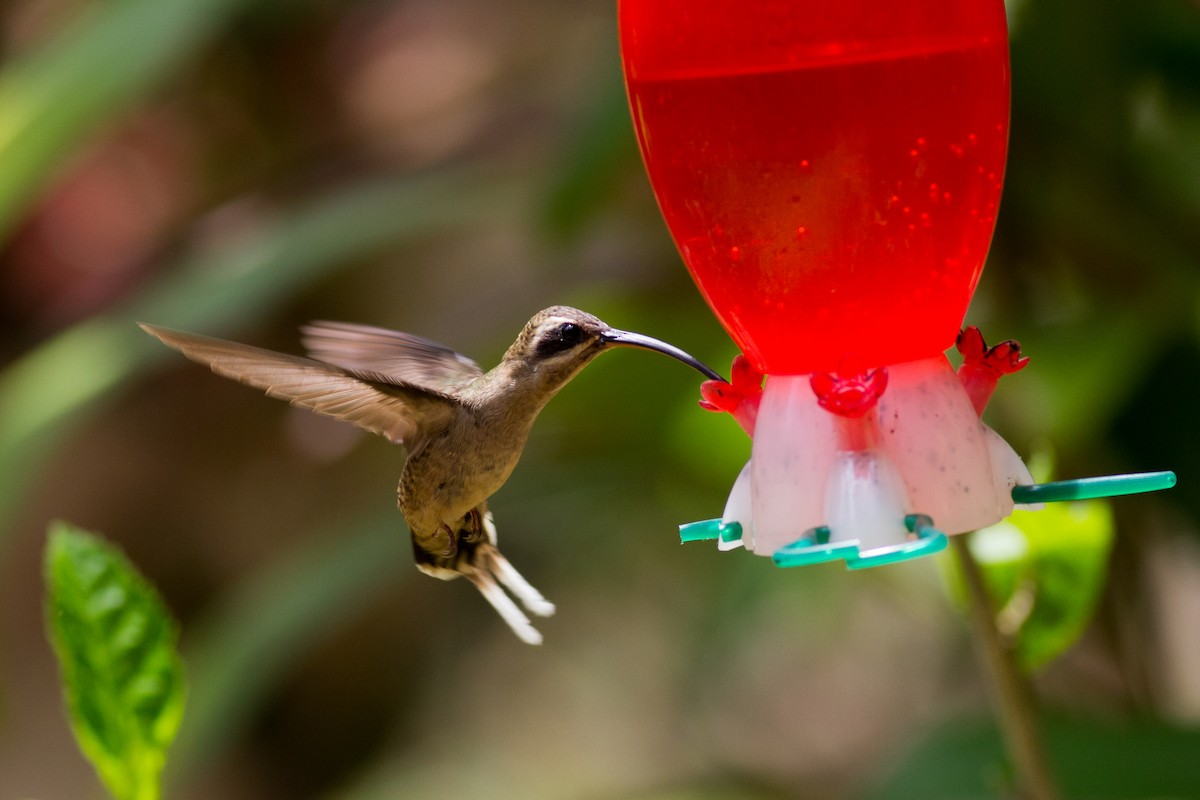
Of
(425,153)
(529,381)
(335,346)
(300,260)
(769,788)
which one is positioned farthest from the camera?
(425,153)

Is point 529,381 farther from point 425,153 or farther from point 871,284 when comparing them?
point 425,153

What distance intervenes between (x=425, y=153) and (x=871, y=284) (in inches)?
89.7

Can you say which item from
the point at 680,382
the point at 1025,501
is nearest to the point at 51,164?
the point at 680,382

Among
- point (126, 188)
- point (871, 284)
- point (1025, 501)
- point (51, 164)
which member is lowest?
point (1025, 501)

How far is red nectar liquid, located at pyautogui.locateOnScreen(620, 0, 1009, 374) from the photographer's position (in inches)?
31.9

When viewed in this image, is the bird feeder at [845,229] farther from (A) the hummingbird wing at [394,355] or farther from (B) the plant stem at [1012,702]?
(A) the hummingbird wing at [394,355]

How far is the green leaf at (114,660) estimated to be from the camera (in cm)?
91

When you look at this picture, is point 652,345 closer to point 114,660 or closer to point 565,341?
point 565,341

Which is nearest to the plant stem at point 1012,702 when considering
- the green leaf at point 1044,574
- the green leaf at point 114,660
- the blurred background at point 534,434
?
the green leaf at point 1044,574

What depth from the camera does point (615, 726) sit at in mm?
4125

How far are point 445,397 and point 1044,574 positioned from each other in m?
0.52

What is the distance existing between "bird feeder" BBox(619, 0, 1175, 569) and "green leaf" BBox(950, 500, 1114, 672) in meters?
0.29

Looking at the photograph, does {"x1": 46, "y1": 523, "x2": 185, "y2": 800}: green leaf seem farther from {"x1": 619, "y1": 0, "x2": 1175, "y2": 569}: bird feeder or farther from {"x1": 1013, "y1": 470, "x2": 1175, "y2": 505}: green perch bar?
{"x1": 1013, "y1": 470, "x2": 1175, "y2": 505}: green perch bar

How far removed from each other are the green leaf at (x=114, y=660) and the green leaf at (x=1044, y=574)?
63 centimetres
